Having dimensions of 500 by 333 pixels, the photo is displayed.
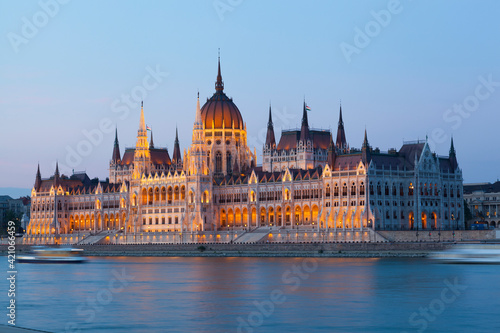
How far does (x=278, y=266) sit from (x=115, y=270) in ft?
57.8

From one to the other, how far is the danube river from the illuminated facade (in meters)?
50.0

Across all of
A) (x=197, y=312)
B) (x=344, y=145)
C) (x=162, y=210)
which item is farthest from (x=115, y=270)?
(x=344, y=145)

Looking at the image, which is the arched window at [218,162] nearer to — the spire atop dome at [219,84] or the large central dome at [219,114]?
the large central dome at [219,114]

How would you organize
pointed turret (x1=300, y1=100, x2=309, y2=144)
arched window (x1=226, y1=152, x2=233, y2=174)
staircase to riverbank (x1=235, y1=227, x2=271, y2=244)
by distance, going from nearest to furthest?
staircase to riverbank (x1=235, y1=227, x2=271, y2=244) < pointed turret (x1=300, y1=100, x2=309, y2=144) < arched window (x1=226, y1=152, x2=233, y2=174)

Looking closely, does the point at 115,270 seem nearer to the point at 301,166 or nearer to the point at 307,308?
the point at 307,308

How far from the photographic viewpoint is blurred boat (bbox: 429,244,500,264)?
102 metres

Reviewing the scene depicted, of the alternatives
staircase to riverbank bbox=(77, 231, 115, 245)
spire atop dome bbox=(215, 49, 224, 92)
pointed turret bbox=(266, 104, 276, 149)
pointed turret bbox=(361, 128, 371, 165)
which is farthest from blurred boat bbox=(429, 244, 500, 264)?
spire atop dome bbox=(215, 49, 224, 92)

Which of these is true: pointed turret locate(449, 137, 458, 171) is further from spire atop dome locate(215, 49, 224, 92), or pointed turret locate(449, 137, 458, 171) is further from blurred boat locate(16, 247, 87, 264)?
blurred boat locate(16, 247, 87, 264)

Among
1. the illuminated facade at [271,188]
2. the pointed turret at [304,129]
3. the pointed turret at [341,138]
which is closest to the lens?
the illuminated facade at [271,188]

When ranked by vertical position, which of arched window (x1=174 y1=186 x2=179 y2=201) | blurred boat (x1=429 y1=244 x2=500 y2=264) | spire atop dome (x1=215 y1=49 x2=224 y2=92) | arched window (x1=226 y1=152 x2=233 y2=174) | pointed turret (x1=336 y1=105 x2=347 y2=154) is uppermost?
spire atop dome (x1=215 y1=49 x2=224 y2=92)

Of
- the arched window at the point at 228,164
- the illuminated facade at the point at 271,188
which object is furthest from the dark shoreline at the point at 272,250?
the arched window at the point at 228,164

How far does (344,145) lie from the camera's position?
597 ft

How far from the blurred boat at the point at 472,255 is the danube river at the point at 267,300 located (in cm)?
540

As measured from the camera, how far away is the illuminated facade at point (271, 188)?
5763 inches
